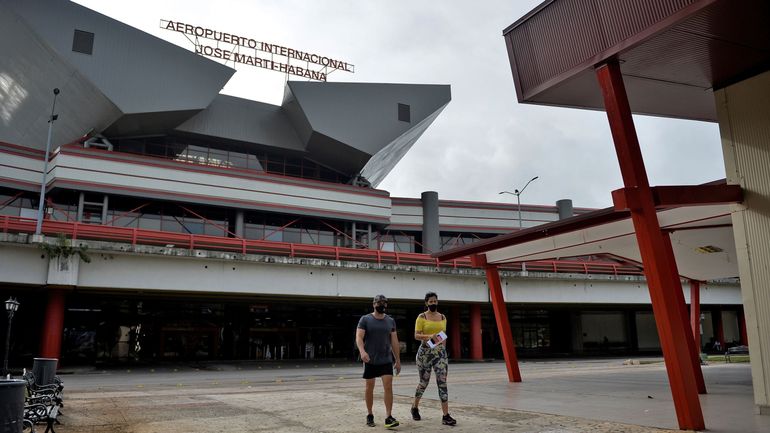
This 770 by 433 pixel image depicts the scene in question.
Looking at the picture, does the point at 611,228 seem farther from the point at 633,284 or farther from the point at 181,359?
the point at 181,359

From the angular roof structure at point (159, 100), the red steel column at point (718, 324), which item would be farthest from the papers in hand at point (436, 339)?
the red steel column at point (718, 324)

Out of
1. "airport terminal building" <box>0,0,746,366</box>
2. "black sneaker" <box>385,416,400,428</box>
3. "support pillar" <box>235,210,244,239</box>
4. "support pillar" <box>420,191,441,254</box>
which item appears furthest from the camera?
"support pillar" <box>420,191,441,254</box>

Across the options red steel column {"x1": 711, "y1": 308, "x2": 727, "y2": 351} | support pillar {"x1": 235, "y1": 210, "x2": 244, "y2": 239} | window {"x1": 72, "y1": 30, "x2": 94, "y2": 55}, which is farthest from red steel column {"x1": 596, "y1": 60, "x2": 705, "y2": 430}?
red steel column {"x1": 711, "y1": 308, "x2": 727, "y2": 351}

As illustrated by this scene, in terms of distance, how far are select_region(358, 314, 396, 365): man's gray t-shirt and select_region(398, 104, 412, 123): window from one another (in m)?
36.3

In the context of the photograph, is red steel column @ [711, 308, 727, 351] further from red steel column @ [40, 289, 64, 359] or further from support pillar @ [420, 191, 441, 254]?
red steel column @ [40, 289, 64, 359]

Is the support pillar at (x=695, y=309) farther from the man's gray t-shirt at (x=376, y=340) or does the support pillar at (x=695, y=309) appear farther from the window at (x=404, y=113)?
the window at (x=404, y=113)

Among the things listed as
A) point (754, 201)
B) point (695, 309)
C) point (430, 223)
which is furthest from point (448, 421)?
point (430, 223)

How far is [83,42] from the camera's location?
108ft

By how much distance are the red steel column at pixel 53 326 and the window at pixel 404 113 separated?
1049 inches

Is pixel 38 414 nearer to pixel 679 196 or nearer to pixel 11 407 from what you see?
pixel 11 407

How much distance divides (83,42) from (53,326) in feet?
60.1

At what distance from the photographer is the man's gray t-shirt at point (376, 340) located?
735 centimetres

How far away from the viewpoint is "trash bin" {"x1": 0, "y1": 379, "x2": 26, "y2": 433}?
437cm

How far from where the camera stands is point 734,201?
870 cm
